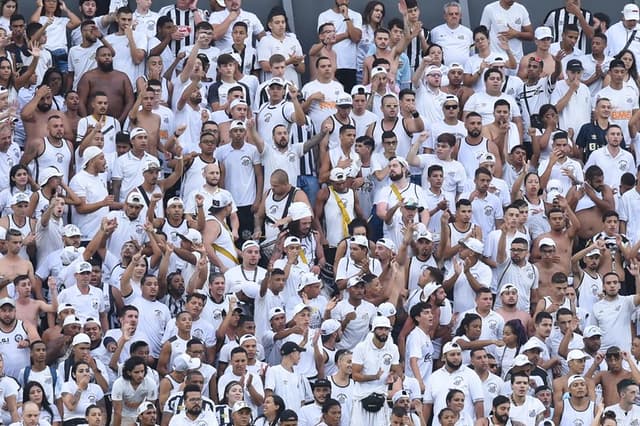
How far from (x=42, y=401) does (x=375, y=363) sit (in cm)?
364

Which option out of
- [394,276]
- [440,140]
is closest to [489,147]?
[440,140]

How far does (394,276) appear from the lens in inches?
1040

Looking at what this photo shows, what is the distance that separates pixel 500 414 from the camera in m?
24.8

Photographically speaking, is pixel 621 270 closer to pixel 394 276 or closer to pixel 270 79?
pixel 394 276

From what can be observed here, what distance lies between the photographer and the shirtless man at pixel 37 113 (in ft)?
89.7

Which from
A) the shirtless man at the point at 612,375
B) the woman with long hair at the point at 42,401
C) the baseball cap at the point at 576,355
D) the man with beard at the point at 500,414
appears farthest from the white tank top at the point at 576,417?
the woman with long hair at the point at 42,401

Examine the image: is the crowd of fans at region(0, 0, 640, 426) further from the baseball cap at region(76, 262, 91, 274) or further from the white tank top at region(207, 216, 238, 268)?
the baseball cap at region(76, 262, 91, 274)

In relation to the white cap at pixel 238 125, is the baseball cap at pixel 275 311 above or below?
below

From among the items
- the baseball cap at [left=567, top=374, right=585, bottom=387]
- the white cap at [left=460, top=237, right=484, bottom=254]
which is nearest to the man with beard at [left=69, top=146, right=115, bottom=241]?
the white cap at [left=460, top=237, right=484, bottom=254]

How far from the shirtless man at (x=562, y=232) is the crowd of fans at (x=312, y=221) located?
0.03 metres

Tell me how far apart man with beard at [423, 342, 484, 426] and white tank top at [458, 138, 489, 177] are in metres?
3.52

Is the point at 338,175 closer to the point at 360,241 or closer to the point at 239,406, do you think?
the point at 360,241

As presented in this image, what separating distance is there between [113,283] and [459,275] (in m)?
4.03

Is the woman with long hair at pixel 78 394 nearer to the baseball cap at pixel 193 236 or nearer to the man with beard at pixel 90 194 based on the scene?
the baseball cap at pixel 193 236
